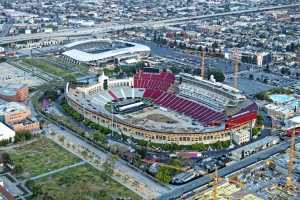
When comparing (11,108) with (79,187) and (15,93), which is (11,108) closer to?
(15,93)

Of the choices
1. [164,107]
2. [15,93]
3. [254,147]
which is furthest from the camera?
[15,93]

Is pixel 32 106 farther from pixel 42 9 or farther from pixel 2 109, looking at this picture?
pixel 42 9

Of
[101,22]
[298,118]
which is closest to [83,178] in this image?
[298,118]

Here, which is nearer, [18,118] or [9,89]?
[18,118]

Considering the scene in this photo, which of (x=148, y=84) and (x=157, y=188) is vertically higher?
(x=148, y=84)

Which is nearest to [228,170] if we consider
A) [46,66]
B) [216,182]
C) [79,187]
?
[216,182]

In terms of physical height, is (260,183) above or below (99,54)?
below
